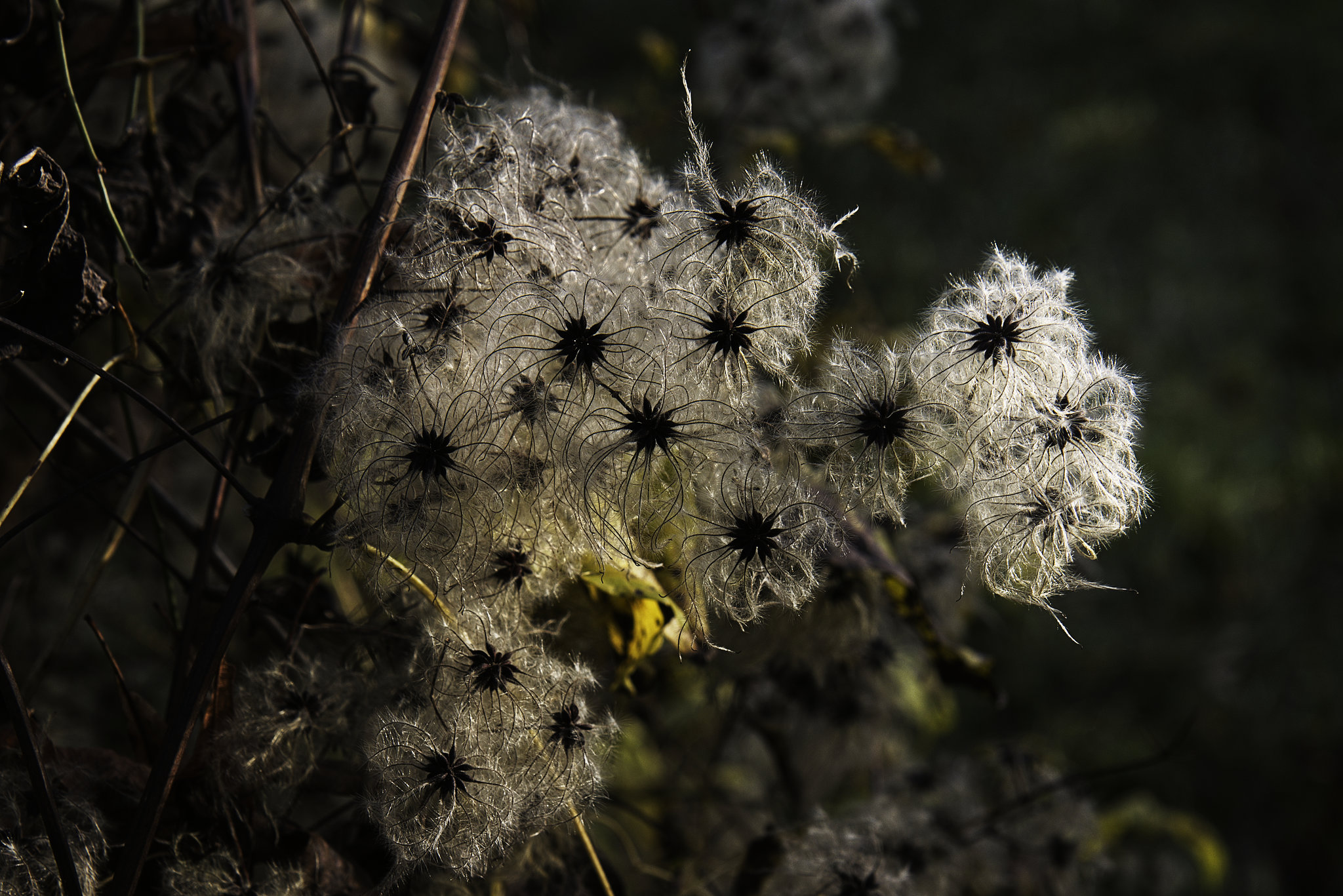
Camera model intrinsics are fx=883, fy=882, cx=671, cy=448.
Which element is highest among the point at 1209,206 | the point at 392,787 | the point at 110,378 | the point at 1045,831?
the point at 1209,206

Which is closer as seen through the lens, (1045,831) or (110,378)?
(110,378)

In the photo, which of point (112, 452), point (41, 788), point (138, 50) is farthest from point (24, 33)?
point (41, 788)

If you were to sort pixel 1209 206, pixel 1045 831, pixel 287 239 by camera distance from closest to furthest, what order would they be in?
pixel 287 239 < pixel 1045 831 < pixel 1209 206

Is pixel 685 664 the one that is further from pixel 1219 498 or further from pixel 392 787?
pixel 1219 498

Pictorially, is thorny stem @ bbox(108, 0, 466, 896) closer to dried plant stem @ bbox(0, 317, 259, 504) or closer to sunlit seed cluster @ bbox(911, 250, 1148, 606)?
dried plant stem @ bbox(0, 317, 259, 504)

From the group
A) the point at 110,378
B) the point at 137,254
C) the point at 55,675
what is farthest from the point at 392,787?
the point at 55,675
